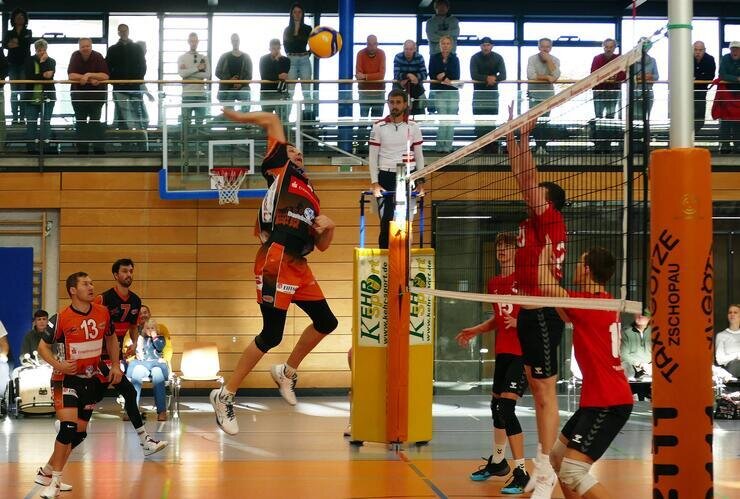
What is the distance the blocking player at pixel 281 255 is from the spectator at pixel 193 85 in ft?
29.1

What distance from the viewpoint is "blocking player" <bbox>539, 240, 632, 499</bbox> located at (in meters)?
5.42

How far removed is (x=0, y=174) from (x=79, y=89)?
6.79ft

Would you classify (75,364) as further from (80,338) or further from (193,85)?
(193,85)

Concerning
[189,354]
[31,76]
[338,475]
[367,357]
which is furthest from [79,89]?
[338,475]

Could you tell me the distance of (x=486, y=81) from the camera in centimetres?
1609

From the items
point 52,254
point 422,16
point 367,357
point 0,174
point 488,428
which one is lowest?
point 488,428

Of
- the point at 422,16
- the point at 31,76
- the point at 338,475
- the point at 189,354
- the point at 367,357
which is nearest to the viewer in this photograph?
the point at 338,475

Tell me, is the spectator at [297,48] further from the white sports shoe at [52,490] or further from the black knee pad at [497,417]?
the white sports shoe at [52,490]

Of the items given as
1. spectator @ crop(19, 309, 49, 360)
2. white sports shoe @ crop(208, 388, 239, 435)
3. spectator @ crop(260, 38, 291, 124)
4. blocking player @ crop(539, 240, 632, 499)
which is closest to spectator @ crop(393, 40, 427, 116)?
spectator @ crop(260, 38, 291, 124)

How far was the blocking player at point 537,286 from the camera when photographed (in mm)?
6422

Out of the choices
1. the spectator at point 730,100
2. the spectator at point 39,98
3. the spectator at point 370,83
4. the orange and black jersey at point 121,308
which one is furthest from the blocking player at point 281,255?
the spectator at point 730,100

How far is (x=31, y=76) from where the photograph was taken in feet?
54.7

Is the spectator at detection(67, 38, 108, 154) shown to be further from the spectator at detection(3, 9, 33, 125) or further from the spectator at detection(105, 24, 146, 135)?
the spectator at detection(3, 9, 33, 125)

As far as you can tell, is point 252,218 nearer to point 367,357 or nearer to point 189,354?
point 189,354
